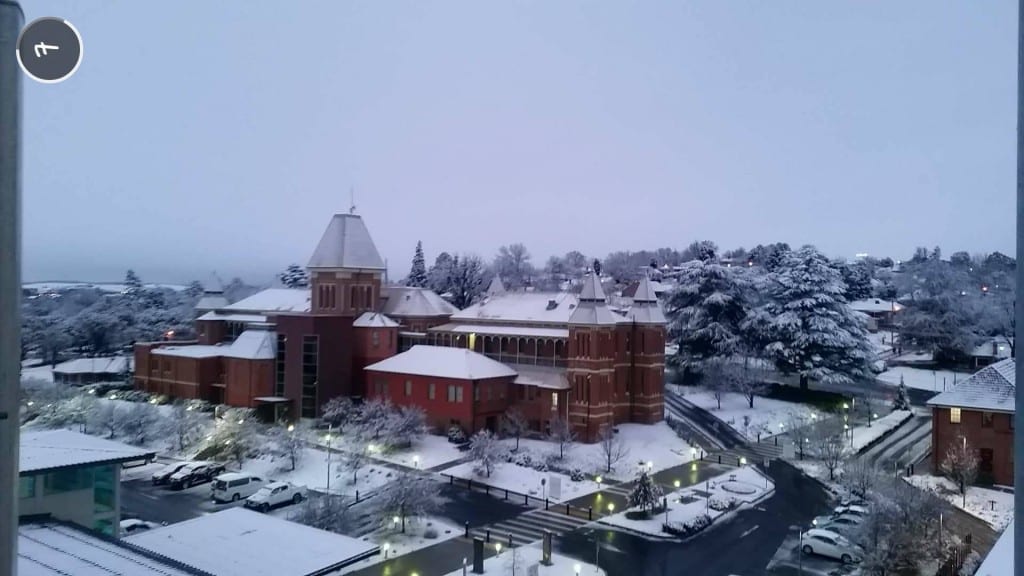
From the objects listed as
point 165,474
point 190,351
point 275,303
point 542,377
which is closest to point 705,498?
point 542,377

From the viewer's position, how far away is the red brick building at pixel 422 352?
119 feet

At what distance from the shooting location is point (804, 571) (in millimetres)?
19703

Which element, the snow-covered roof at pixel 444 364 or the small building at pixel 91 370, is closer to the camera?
the snow-covered roof at pixel 444 364

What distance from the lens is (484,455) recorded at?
29359 mm

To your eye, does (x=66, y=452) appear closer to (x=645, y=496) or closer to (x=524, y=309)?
(x=645, y=496)

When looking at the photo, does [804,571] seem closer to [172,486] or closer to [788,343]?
[172,486]

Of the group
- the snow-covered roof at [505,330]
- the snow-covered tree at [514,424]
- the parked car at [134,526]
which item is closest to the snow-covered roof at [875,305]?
the snow-covered roof at [505,330]

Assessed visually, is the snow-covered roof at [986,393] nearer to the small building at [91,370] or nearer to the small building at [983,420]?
the small building at [983,420]

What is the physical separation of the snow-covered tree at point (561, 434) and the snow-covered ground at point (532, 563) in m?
11.2

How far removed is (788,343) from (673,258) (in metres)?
107

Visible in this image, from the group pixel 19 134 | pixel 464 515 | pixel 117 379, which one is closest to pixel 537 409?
pixel 464 515

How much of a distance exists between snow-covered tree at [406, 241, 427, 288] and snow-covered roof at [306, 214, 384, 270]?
119 feet

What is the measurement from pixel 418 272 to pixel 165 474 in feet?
182

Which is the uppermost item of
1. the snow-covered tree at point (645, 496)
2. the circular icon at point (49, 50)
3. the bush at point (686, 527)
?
the circular icon at point (49, 50)
